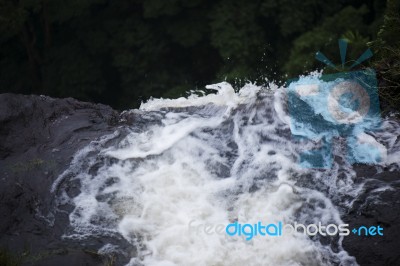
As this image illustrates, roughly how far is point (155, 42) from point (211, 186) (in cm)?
793

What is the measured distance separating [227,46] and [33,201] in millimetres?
7458

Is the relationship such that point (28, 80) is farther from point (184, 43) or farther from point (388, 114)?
point (388, 114)

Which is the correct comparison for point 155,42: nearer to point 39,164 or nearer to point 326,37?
point 326,37

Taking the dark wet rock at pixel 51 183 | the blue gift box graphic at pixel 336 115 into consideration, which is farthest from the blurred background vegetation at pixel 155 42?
the dark wet rock at pixel 51 183

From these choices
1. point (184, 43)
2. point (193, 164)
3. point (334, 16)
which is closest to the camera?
point (193, 164)

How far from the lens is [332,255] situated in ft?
11.2

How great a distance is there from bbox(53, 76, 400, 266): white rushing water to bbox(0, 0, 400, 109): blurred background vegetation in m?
5.78

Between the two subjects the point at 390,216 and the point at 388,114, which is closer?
the point at 390,216

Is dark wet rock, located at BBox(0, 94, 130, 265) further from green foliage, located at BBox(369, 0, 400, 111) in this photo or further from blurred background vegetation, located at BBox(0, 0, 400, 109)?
blurred background vegetation, located at BBox(0, 0, 400, 109)

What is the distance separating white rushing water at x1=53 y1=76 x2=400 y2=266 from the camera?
11.6 feet

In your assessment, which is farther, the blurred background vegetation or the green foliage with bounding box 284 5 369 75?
the blurred background vegetation

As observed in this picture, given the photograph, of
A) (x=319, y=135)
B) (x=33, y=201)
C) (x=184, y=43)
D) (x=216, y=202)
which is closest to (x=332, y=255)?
(x=216, y=202)

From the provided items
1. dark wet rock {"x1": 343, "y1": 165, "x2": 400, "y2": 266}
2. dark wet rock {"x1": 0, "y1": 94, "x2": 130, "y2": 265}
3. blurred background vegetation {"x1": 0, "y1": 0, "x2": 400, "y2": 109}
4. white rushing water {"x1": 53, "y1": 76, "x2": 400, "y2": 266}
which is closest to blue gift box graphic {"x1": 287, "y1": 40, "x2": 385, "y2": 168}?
white rushing water {"x1": 53, "y1": 76, "x2": 400, "y2": 266}

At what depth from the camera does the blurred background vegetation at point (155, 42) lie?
10.5 m
